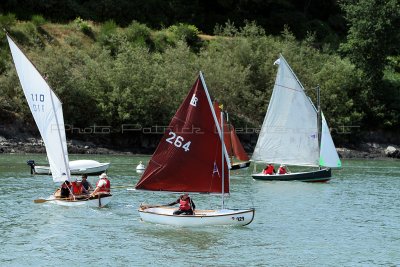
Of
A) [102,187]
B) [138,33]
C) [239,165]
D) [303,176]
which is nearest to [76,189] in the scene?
[102,187]

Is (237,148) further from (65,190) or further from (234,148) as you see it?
(65,190)

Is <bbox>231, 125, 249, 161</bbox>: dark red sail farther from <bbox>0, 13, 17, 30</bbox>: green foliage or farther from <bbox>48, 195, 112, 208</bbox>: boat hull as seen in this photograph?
<bbox>0, 13, 17, 30</bbox>: green foliage

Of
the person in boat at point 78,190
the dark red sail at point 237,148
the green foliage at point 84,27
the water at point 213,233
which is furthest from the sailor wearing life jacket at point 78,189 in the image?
the green foliage at point 84,27

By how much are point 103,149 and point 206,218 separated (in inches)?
2276

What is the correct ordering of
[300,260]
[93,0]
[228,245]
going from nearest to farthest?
[300,260] < [228,245] < [93,0]

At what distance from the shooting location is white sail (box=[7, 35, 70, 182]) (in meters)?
45.0

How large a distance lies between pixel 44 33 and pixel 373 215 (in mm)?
77588

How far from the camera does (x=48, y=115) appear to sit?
4603cm

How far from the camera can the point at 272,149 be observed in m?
69.4

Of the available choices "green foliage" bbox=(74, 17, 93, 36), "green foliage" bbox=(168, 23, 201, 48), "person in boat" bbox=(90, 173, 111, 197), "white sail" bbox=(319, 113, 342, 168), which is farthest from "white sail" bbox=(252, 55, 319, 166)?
"green foliage" bbox=(74, 17, 93, 36)

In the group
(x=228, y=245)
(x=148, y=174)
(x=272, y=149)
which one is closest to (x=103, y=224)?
(x=148, y=174)

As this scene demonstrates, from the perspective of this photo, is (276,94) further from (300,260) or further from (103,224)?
(300,260)

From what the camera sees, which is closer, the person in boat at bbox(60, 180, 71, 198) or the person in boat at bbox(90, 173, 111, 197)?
the person in boat at bbox(90, 173, 111, 197)

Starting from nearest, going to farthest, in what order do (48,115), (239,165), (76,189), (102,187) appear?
(48,115), (102,187), (76,189), (239,165)
